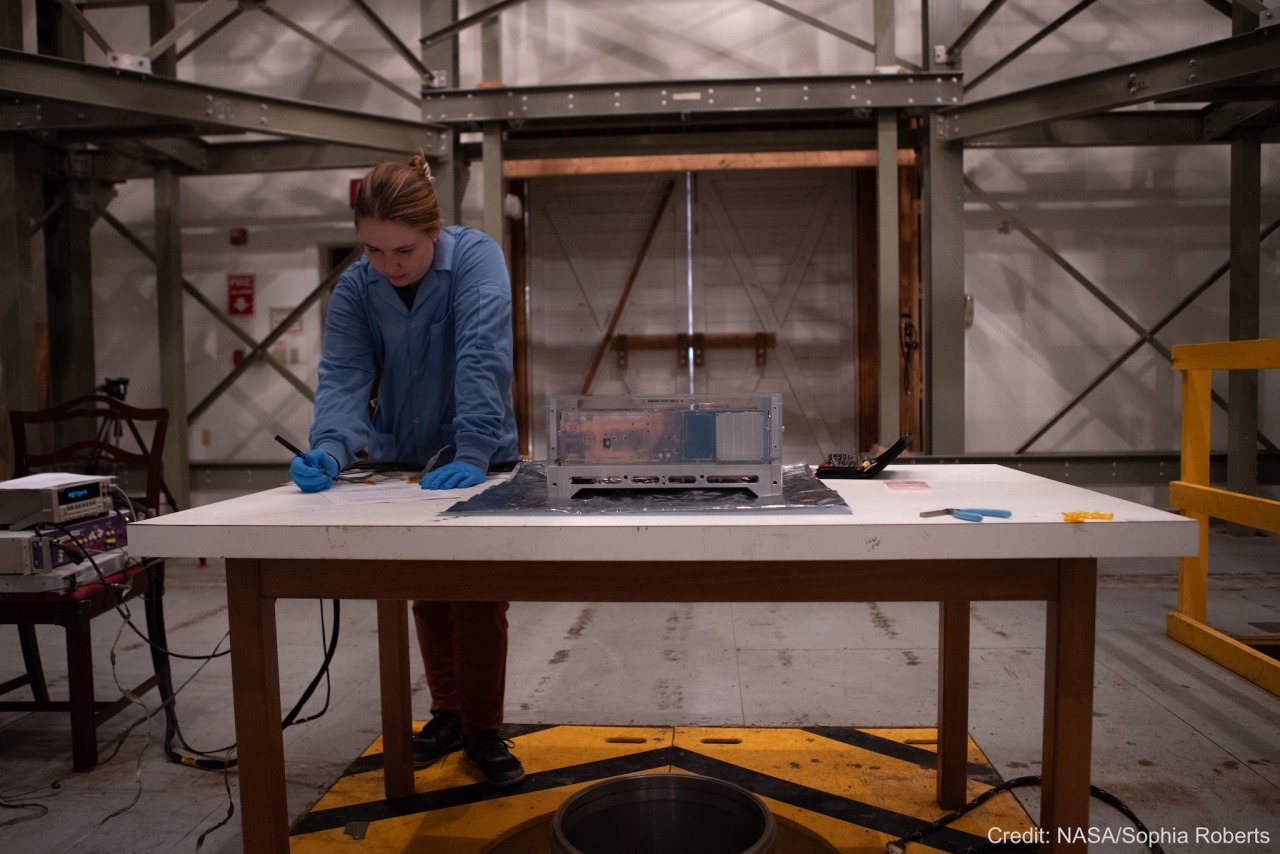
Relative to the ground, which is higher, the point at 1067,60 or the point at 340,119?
the point at 1067,60

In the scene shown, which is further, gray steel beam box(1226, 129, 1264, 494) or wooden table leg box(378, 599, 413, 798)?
gray steel beam box(1226, 129, 1264, 494)

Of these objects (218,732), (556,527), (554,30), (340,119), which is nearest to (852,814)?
(556,527)

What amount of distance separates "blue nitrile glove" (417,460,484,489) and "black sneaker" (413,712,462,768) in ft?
3.14

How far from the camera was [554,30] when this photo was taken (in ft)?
20.7

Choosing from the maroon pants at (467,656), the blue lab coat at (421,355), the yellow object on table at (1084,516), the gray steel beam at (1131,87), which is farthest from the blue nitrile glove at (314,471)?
the gray steel beam at (1131,87)

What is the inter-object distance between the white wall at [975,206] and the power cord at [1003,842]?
453cm

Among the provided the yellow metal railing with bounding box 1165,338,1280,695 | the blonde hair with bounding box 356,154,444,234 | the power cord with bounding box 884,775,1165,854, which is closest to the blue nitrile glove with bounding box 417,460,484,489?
the blonde hair with bounding box 356,154,444,234

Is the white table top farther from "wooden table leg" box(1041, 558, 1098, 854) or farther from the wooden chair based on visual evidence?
the wooden chair

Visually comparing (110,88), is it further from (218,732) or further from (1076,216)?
(1076,216)

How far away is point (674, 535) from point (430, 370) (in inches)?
42.5

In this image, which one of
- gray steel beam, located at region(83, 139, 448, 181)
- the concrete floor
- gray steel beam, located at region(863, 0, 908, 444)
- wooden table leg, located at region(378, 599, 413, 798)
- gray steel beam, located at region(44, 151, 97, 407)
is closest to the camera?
wooden table leg, located at region(378, 599, 413, 798)

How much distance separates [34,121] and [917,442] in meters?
5.61

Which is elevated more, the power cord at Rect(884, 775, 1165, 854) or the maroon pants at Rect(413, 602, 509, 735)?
the maroon pants at Rect(413, 602, 509, 735)

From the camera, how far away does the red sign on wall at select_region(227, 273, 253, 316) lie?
6.48 meters
